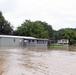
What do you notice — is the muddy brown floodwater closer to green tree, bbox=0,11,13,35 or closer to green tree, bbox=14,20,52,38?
green tree, bbox=0,11,13,35

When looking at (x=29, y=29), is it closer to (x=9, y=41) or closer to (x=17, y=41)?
(x=17, y=41)

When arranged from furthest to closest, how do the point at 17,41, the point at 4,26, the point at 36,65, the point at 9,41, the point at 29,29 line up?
the point at 29,29 → the point at 4,26 → the point at 17,41 → the point at 9,41 → the point at 36,65

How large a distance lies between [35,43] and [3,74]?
5086 cm

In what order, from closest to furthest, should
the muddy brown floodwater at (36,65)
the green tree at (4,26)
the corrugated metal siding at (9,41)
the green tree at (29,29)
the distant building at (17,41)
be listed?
1. the muddy brown floodwater at (36,65)
2. the corrugated metal siding at (9,41)
3. the distant building at (17,41)
4. the green tree at (4,26)
5. the green tree at (29,29)

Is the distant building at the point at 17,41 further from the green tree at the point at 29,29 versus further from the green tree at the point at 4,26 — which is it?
the green tree at the point at 4,26

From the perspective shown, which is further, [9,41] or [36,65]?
[9,41]

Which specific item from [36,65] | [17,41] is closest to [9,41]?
[17,41]

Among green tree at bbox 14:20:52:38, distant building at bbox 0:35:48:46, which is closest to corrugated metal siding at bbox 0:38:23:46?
distant building at bbox 0:35:48:46

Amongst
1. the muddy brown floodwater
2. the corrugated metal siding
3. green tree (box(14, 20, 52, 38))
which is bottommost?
the muddy brown floodwater

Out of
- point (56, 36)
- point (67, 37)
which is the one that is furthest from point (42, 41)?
point (56, 36)

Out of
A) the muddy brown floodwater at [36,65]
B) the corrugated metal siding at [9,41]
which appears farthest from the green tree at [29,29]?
the muddy brown floodwater at [36,65]

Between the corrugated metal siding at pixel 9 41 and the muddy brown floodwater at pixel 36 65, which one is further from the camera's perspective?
the corrugated metal siding at pixel 9 41

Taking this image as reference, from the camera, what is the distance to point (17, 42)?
53094mm

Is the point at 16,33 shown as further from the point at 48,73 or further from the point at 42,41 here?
the point at 48,73
